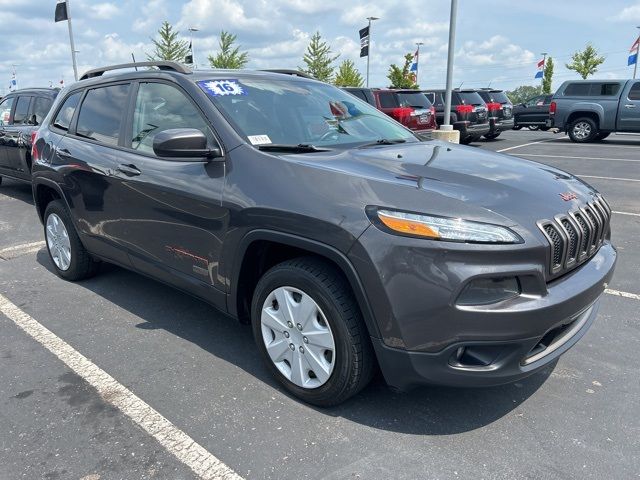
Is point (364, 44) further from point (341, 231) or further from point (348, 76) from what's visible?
point (341, 231)

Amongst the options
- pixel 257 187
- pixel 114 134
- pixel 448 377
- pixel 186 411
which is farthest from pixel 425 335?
pixel 114 134

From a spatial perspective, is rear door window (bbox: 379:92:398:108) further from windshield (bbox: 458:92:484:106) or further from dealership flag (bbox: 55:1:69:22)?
dealership flag (bbox: 55:1:69:22)

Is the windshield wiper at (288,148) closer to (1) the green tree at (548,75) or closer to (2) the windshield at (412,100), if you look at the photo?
(2) the windshield at (412,100)

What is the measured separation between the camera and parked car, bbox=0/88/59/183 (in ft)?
27.1

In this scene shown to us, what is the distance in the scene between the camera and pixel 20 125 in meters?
8.55

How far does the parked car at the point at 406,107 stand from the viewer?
14.1m

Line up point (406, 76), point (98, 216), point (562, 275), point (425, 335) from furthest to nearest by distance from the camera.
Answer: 1. point (406, 76)
2. point (98, 216)
3. point (562, 275)
4. point (425, 335)

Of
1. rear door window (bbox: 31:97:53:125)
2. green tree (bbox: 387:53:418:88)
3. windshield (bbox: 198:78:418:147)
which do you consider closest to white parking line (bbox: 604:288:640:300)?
windshield (bbox: 198:78:418:147)

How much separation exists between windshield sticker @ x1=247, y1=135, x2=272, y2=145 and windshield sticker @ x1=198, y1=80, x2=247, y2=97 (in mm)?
437

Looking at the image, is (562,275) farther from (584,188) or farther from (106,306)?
(106,306)

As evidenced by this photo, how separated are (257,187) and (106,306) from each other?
6.95 feet

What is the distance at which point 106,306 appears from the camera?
424cm

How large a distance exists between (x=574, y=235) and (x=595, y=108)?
17.2 metres

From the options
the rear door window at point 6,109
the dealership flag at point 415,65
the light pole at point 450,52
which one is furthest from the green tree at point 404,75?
the rear door window at point 6,109
